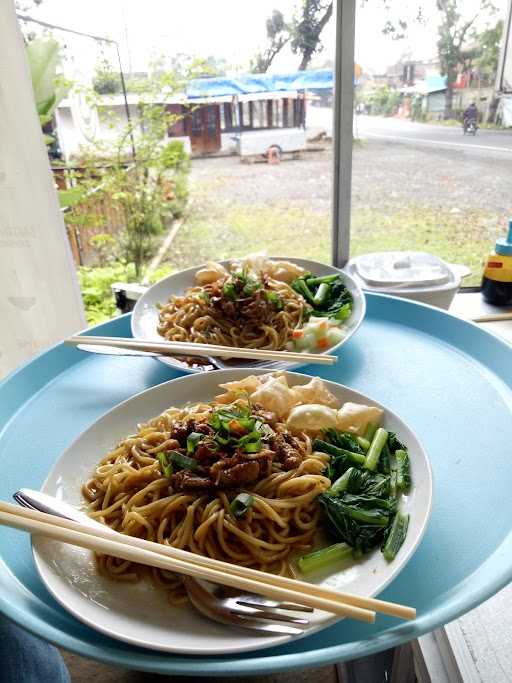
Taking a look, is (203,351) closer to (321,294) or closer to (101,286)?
(321,294)

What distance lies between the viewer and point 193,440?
874mm

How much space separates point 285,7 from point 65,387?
7.56ft

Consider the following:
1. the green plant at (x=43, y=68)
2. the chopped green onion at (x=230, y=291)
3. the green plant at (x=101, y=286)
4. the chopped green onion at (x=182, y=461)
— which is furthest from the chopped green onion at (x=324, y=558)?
the green plant at (x=101, y=286)

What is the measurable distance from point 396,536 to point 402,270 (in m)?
1.32

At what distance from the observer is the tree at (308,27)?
246 cm

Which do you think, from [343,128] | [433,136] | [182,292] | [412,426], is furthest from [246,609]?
[433,136]

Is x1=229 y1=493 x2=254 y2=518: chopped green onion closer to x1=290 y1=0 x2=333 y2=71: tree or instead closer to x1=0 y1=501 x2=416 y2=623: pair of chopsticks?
x1=0 y1=501 x2=416 y2=623: pair of chopsticks

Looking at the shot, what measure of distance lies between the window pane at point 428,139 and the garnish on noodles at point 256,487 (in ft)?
5.47

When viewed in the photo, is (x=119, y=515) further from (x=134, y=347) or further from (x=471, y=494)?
(x=471, y=494)

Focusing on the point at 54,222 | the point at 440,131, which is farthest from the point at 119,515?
the point at 440,131

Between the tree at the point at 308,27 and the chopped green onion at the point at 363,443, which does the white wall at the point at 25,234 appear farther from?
the chopped green onion at the point at 363,443

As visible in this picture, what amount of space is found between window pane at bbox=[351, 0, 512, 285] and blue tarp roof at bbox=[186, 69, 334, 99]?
0.45m

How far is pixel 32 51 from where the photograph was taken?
7.34ft

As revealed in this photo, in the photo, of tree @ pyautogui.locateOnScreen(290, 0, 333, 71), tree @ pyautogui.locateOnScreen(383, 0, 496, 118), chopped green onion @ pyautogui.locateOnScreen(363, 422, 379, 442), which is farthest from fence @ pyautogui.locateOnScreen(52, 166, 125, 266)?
chopped green onion @ pyautogui.locateOnScreen(363, 422, 379, 442)
